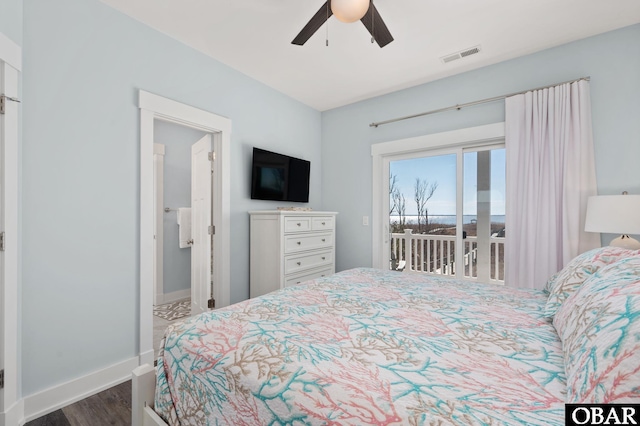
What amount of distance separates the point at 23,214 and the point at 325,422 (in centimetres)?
214

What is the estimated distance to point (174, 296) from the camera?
4.11 meters

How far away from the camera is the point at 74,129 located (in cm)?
197

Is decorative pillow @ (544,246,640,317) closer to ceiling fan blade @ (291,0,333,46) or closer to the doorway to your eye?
ceiling fan blade @ (291,0,333,46)

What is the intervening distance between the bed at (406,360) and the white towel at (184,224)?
117 inches

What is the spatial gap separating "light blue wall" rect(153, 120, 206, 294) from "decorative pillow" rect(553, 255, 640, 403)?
Answer: 14.0ft

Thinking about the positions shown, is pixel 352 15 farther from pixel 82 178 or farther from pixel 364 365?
pixel 82 178

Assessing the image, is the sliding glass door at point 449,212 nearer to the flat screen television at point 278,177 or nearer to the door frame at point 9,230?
the flat screen television at point 278,177

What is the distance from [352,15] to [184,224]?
3412 millimetres

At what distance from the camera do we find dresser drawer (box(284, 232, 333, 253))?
299 centimetres

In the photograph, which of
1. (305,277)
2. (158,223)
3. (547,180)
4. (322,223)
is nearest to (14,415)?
(305,277)

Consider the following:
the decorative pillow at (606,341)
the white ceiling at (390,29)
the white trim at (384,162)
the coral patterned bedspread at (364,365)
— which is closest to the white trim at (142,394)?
the coral patterned bedspread at (364,365)

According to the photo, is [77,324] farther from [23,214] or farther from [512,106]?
[512,106]

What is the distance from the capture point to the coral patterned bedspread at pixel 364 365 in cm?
71

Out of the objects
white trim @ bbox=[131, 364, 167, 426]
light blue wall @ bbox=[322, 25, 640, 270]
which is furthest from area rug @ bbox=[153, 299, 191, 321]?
white trim @ bbox=[131, 364, 167, 426]
